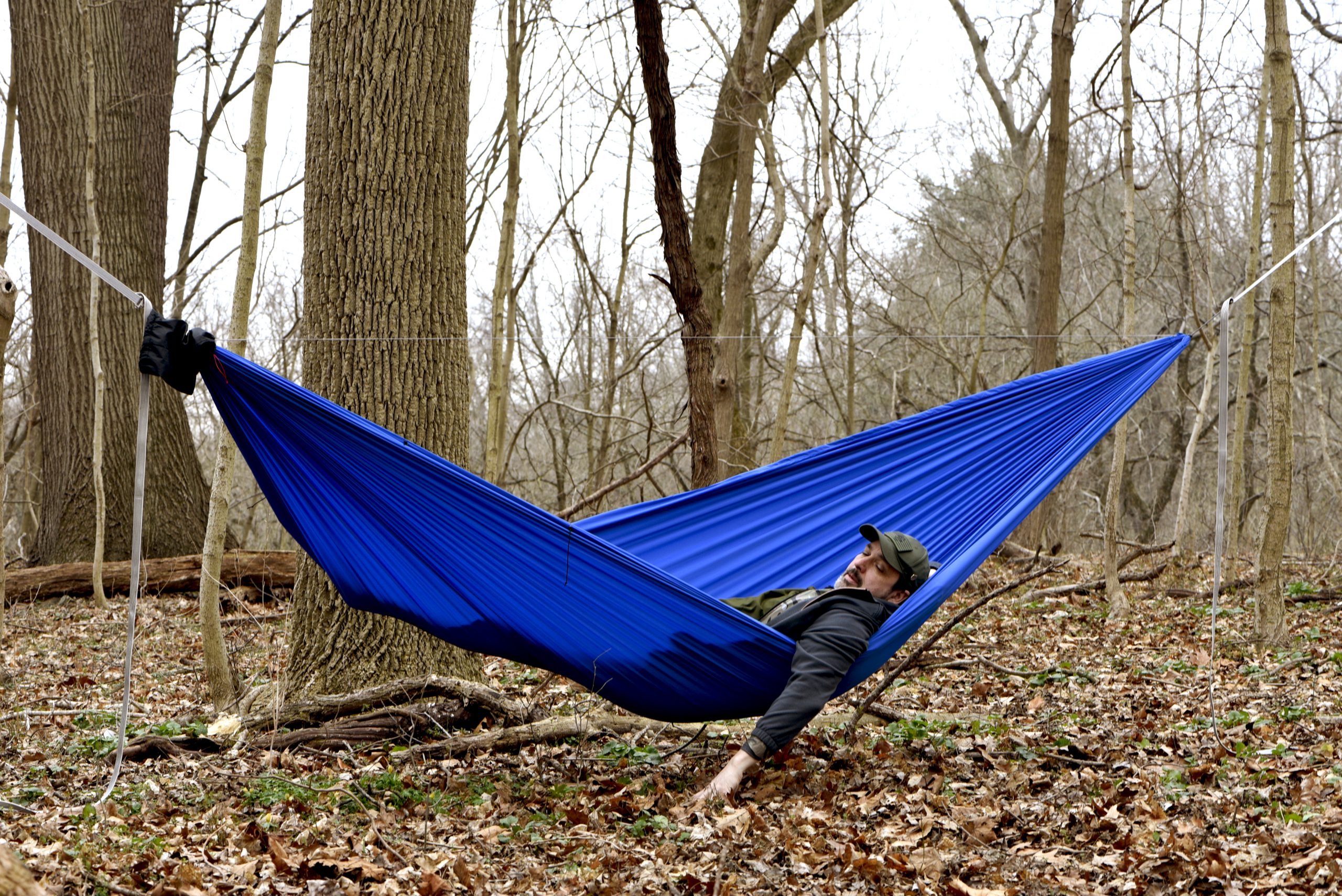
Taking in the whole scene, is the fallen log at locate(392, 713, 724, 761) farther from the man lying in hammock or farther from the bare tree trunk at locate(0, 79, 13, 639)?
the bare tree trunk at locate(0, 79, 13, 639)

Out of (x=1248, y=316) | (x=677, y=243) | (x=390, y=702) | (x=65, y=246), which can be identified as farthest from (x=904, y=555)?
(x=1248, y=316)

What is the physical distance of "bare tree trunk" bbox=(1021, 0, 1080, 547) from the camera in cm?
665

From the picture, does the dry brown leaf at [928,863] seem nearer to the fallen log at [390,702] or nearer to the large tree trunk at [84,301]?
the fallen log at [390,702]

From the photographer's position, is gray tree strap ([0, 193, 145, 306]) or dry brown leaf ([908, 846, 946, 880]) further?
dry brown leaf ([908, 846, 946, 880])

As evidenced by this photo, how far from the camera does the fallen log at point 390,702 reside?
2855 mm

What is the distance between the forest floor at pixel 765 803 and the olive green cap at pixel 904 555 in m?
0.47

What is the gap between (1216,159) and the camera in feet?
31.1

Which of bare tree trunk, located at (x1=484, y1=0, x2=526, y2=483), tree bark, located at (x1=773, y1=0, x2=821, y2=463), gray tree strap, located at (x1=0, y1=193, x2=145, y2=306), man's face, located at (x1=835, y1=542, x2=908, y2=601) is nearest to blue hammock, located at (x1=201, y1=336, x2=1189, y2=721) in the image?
man's face, located at (x1=835, y1=542, x2=908, y2=601)

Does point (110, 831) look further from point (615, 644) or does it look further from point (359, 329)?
point (359, 329)

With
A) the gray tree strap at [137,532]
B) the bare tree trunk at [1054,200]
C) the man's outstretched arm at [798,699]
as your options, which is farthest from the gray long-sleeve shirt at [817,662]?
the bare tree trunk at [1054,200]

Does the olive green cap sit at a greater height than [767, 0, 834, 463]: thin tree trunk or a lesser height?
lesser

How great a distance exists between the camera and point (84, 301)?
250 inches

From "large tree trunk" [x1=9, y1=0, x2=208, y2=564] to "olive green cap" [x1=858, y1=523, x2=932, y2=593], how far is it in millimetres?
4774

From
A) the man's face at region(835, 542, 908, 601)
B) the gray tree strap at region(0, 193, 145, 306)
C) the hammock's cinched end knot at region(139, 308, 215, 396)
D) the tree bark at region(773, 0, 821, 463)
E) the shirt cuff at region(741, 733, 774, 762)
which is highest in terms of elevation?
the tree bark at region(773, 0, 821, 463)
